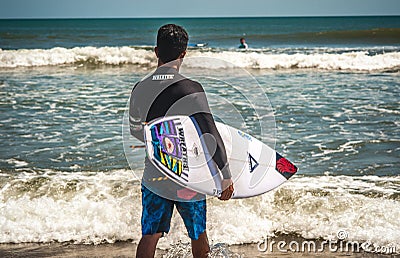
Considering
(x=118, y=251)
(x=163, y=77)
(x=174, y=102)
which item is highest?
(x=163, y=77)

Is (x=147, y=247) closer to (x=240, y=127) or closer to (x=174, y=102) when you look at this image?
(x=174, y=102)

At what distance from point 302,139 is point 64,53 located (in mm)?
15266

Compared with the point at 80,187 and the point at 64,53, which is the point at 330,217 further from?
the point at 64,53

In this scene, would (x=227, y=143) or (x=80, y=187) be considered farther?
(x=80, y=187)

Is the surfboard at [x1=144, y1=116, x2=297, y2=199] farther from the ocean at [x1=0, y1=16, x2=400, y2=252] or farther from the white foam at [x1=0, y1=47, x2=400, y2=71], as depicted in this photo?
the white foam at [x1=0, y1=47, x2=400, y2=71]

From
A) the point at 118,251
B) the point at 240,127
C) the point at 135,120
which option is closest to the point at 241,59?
the point at 240,127

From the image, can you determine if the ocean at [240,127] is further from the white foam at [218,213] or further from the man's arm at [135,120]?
the man's arm at [135,120]

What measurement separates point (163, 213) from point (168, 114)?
0.56 m

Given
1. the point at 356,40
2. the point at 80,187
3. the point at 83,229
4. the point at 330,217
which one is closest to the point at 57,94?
the point at 80,187

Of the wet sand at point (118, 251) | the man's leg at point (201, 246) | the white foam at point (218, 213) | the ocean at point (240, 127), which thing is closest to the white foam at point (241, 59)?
the ocean at point (240, 127)

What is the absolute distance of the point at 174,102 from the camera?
9.74 ft

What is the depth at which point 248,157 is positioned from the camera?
348cm

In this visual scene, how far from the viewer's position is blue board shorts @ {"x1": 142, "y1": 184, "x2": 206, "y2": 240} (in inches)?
123

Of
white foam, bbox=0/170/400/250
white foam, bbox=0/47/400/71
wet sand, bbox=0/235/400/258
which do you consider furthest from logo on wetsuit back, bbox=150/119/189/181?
white foam, bbox=0/47/400/71
